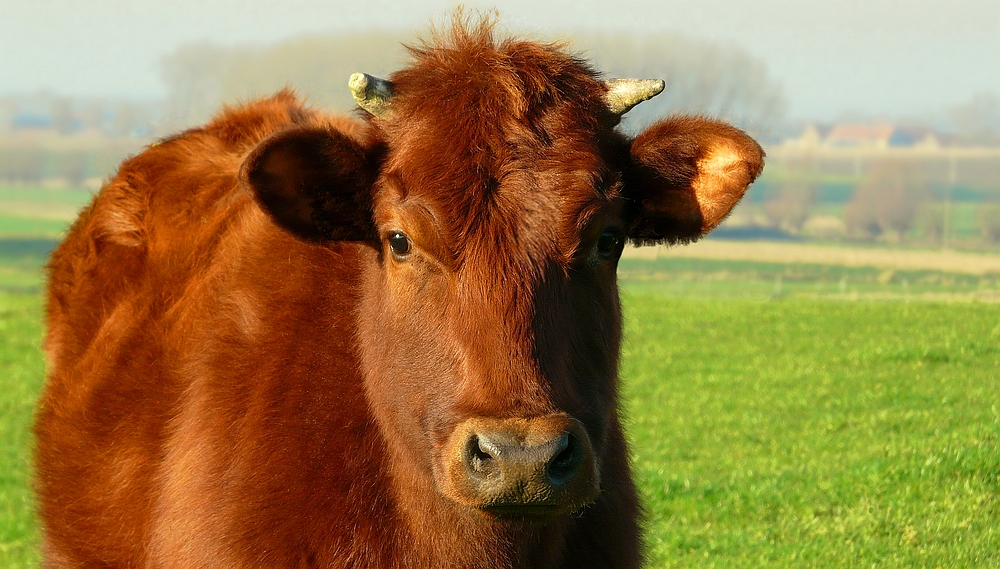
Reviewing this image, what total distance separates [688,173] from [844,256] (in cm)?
3154

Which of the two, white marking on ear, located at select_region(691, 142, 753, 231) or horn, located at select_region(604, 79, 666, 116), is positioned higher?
horn, located at select_region(604, 79, 666, 116)

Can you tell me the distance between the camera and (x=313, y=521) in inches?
169

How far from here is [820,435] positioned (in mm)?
11531

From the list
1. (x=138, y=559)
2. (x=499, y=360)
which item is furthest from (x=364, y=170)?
(x=138, y=559)

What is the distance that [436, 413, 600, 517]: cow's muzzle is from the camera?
11.3 ft

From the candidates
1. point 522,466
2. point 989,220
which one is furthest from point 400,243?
point 989,220

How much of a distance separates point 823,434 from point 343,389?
817cm

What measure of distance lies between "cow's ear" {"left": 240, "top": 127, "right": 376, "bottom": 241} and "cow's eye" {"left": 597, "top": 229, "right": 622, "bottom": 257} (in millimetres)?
916

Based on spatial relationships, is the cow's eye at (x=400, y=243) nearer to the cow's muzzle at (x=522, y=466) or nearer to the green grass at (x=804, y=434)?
the cow's muzzle at (x=522, y=466)

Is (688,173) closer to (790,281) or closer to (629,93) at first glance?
(629,93)

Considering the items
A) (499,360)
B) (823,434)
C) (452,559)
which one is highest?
(499,360)

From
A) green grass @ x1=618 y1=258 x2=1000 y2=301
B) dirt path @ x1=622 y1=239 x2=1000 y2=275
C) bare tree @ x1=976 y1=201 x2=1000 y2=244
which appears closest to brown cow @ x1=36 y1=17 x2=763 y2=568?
green grass @ x1=618 y1=258 x2=1000 y2=301

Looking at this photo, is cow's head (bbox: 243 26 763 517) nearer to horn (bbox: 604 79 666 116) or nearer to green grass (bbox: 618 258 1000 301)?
horn (bbox: 604 79 666 116)

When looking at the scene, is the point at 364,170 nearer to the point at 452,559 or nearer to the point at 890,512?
the point at 452,559
